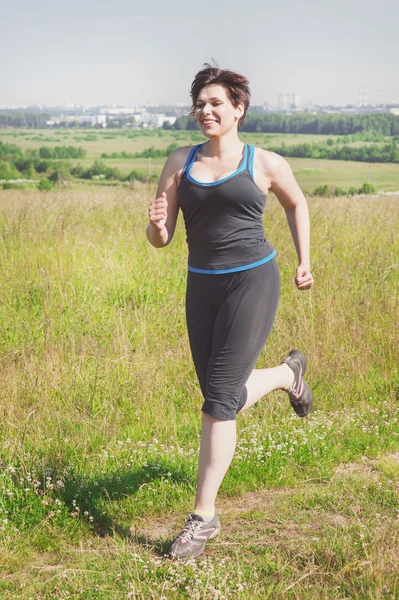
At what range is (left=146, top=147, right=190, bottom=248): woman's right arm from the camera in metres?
3.18

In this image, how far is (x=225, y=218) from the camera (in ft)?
10.3

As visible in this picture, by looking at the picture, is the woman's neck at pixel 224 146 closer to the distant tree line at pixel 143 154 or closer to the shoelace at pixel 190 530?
the shoelace at pixel 190 530

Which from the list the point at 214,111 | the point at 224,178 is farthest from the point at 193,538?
the point at 214,111

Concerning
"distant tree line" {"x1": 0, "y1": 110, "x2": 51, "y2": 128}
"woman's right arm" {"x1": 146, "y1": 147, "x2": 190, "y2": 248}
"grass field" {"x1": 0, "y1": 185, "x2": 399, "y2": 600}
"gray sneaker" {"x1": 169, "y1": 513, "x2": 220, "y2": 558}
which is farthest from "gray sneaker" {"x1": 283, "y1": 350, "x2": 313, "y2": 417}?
"distant tree line" {"x1": 0, "y1": 110, "x2": 51, "y2": 128}

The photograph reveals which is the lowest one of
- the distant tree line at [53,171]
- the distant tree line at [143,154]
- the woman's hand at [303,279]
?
the distant tree line at [53,171]

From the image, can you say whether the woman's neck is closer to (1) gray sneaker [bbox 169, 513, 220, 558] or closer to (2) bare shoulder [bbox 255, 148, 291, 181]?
(2) bare shoulder [bbox 255, 148, 291, 181]

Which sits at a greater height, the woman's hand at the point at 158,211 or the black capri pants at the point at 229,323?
the woman's hand at the point at 158,211

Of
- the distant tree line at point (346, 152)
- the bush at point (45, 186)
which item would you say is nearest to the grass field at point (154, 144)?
the distant tree line at point (346, 152)

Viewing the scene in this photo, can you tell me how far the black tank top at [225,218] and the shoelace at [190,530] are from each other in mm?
1155

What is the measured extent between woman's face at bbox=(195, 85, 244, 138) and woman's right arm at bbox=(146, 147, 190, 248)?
0.64 feet

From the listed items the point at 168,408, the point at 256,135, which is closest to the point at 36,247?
the point at 168,408

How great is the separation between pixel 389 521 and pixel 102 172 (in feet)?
175

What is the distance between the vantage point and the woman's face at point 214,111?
3.19 metres

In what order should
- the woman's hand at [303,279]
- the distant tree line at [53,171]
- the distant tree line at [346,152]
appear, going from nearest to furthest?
the woman's hand at [303,279]
the distant tree line at [53,171]
the distant tree line at [346,152]
